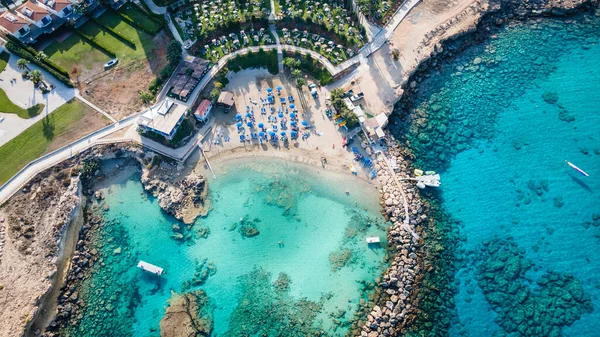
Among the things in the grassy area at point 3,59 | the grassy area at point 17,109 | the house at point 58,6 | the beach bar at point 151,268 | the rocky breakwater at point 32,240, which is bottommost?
the beach bar at point 151,268

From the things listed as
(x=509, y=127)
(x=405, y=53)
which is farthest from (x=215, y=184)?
(x=509, y=127)

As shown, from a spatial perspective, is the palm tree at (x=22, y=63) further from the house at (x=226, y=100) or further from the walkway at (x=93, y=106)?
the house at (x=226, y=100)

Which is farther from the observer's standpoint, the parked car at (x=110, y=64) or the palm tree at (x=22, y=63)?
the parked car at (x=110, y=64)

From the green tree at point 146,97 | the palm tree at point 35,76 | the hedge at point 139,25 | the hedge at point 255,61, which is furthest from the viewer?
the hedge at point 139,25

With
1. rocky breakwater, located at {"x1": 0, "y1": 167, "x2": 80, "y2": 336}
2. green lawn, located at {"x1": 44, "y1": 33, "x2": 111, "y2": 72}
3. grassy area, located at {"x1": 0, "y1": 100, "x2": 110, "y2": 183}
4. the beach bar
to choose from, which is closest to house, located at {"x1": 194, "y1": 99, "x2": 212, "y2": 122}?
grassy area, located at {"x1": 0, "y1": 100, "x2": 110, "y2": 183}

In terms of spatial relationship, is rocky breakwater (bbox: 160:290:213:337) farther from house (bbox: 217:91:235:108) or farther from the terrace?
the terrace

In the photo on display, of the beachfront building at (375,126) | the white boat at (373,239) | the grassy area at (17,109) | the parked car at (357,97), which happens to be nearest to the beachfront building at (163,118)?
the grassy area at (17,109)

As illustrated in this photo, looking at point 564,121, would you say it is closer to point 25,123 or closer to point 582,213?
point 582,213
